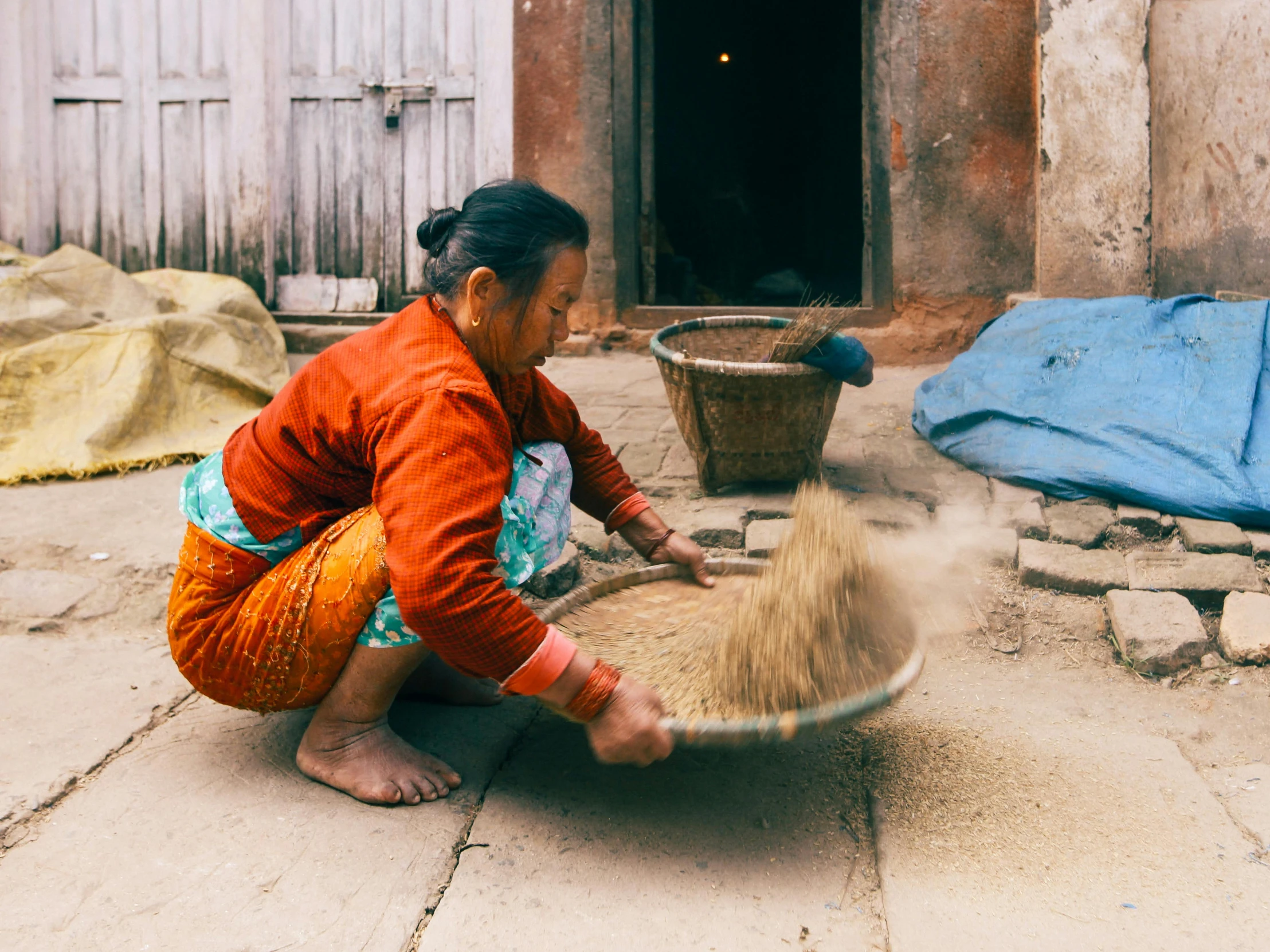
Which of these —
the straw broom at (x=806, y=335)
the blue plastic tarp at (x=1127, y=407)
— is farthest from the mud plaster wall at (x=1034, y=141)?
the straw broom at (x=806, y=335)

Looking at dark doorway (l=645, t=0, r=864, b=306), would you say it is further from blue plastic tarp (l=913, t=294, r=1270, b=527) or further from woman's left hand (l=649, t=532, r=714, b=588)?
woman's left hand (l=649, t=532, r=714, b=588)

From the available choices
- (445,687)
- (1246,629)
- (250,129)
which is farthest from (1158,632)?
(250,129)

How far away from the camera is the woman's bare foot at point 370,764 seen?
1770 millimetres

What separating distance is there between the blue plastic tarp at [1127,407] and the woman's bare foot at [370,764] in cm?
195

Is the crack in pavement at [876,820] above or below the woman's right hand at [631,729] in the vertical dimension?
below

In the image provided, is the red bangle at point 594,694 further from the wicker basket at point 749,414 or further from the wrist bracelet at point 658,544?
the wicker basket at point 749,414

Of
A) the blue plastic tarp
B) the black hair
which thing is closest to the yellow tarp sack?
the black hair

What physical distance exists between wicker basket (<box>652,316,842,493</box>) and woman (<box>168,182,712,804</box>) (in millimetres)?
1054

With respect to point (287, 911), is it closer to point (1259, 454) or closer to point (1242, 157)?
point (1259, 454)

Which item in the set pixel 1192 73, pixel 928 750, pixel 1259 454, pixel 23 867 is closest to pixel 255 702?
pixel 23 867

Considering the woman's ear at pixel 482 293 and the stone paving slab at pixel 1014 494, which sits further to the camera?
the stone paving slab at pixel 1014 494

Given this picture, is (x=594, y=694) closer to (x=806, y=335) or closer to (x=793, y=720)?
(x=793, y=720)

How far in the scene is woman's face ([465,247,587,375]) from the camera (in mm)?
1698

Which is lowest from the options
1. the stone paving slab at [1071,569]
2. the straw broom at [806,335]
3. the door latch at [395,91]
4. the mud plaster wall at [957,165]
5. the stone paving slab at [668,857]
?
the stone paving slab at [668,857]
